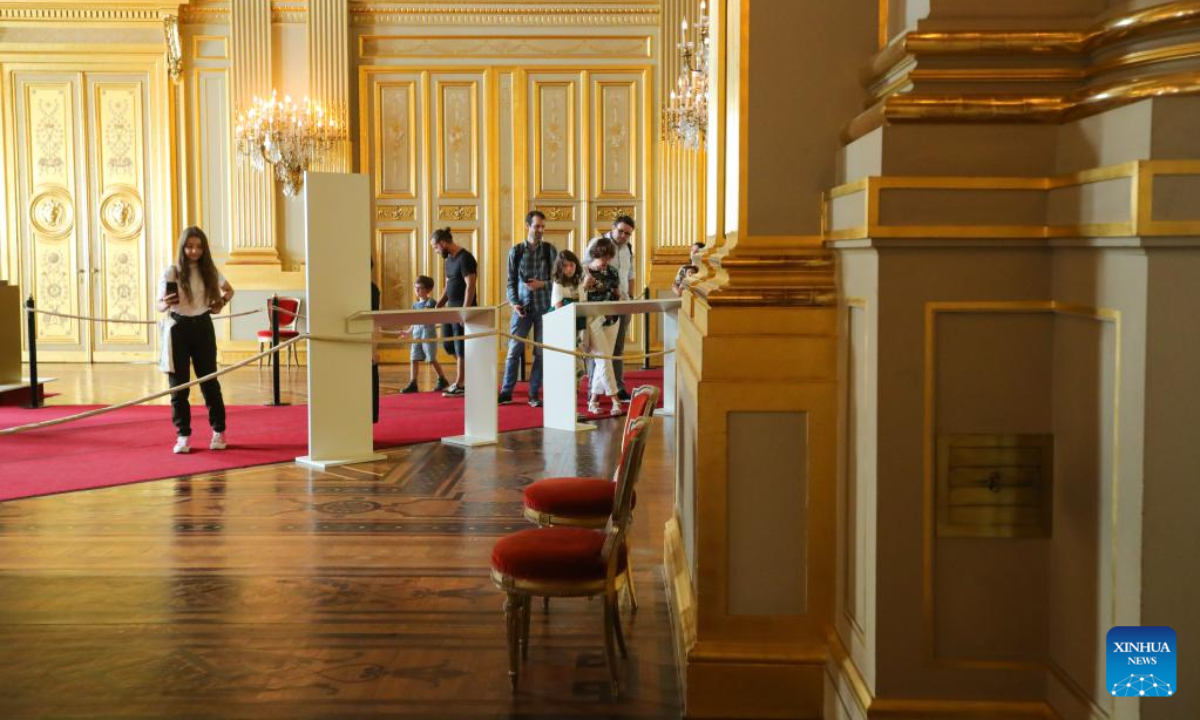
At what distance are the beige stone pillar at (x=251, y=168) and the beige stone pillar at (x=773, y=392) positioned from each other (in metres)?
11.2

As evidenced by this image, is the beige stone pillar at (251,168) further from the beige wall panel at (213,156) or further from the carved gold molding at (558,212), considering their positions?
the carved gold molding at (558,212)

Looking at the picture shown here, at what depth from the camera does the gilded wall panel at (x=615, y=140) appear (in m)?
13.7

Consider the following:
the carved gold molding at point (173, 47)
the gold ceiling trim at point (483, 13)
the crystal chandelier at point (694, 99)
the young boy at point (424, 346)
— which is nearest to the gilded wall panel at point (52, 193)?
the carved gold molding at point (173, 47)

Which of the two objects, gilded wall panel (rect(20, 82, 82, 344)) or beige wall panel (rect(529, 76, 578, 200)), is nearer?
beige wall panel (rect(529, 76, 578, 200))

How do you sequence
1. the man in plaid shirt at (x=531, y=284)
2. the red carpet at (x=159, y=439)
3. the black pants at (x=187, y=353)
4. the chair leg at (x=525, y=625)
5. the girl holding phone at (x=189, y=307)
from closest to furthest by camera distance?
the chair leg at (x=525, y=625)
the red carpet at (x=159, y=439)
the girl holding phone at (x=189, y=307)
the black pants at (x=187, y=353)
the man in plaid shirt at (x=531, y=284)

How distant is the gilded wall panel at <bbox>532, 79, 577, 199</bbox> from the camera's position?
13734 mm

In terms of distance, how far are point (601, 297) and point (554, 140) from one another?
4634mm

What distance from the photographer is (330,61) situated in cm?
1348

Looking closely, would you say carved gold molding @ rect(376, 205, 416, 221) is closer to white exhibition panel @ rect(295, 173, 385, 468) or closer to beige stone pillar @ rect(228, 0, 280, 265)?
beige stone pillar @ rect(228, 0, 280, 265)

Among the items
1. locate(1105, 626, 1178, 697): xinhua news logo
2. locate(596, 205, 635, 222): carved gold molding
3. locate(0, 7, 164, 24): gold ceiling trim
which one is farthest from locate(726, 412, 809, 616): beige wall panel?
locate(0, 7, 164, 24): gold ceiling trim

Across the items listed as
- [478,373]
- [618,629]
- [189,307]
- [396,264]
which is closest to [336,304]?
[189,307]

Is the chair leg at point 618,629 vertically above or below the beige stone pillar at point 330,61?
below

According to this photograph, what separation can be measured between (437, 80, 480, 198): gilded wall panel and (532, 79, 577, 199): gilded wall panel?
677 millimetres

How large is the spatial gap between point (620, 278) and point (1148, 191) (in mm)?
8542
